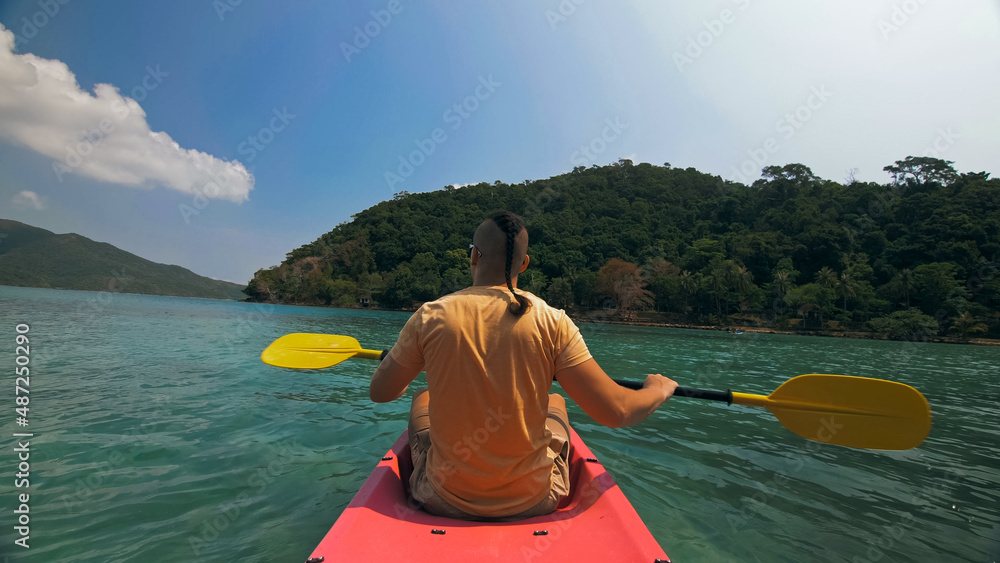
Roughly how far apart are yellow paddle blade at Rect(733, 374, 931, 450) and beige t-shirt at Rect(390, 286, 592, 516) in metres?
2.04

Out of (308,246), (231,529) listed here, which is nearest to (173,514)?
(231,529)

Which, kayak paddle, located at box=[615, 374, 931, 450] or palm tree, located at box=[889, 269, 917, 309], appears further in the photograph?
palm tree, located at box=[889, 269, 917, 309]

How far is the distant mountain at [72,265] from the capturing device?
9475 cm

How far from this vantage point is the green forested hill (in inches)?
2089

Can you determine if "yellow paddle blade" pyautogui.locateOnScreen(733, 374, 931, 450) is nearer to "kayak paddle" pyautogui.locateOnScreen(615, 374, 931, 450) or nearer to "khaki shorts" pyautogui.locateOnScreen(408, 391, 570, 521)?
"kayak paddle" pyautogui.locateOnScreen(615, 374, 931, 450)

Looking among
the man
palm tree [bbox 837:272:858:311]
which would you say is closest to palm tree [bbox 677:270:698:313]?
palm tree [bbox 837:272:858:311]

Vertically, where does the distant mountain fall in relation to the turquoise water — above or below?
above

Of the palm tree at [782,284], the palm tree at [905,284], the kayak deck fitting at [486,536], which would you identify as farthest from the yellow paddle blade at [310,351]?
the palm tree at [905,284]

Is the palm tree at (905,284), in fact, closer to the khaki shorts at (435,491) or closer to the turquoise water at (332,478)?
the turquoise water at (332,478)

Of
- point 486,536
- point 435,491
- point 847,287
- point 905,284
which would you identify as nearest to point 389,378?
point 435,491

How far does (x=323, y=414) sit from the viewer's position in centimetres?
597

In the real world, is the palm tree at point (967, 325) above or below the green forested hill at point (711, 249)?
below

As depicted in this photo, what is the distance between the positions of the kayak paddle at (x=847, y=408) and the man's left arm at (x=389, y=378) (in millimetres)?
1370

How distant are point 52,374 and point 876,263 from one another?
79847 millimetres
